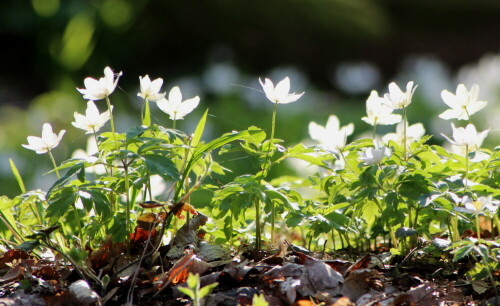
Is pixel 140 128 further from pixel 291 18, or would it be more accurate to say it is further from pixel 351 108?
pixel 291 18

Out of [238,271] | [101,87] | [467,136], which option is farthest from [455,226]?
[101,87]

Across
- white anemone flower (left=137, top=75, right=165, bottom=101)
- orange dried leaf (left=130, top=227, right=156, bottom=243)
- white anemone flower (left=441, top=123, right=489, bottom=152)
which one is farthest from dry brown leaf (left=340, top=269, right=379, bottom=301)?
white anemone flower (left=137, top=75, right=165, bottom=101)

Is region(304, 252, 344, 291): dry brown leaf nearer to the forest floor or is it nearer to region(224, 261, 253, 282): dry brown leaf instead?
the forest floor

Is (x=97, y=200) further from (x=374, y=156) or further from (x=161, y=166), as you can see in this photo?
(x=374, y=156)

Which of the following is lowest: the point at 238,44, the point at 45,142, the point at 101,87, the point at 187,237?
the point at 187,237

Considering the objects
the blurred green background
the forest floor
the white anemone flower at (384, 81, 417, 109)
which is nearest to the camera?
the forest floor

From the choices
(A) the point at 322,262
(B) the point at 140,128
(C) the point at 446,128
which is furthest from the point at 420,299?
(C) the point at 446,128

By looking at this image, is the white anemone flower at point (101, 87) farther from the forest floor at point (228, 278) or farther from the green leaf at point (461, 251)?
the green leaf at point (461, 251)
